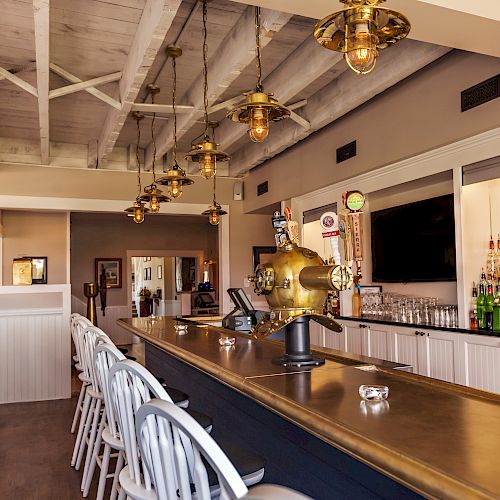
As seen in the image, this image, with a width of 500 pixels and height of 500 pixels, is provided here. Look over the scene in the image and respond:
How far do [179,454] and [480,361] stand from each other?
3.06m

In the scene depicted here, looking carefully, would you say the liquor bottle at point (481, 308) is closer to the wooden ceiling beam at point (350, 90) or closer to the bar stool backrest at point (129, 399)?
the wooden ceiling beam at point (350, 90)

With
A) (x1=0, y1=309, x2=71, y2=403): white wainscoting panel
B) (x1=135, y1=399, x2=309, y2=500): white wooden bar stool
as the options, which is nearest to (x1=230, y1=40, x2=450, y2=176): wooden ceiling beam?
(x1=0, y1=309, x2=71, y2=403): white wainscoting panel

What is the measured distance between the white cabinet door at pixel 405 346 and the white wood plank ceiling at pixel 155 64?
2.01 metres

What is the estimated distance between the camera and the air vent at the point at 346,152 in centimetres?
526

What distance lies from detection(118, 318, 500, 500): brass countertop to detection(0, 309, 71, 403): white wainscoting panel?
14.3ft

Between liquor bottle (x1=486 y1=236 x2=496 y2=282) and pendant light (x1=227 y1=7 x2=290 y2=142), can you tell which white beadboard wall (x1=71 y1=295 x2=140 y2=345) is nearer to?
liquor bottle (x1=486 y1=236 x2=496 y2=282)

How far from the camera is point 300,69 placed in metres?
4.34

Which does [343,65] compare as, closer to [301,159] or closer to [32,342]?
[301,159]

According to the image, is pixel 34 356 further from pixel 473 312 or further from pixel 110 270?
pixel 110 270

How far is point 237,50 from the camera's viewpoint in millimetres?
3934

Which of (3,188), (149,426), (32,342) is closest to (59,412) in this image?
(32,342)

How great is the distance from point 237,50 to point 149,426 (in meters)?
3.31

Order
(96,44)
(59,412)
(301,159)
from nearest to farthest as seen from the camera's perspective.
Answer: (96,44)
(59,412)
(301,159)

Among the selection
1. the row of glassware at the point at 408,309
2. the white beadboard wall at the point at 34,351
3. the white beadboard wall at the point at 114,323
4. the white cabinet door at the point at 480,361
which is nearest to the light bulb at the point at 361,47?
the white cabinet door at the point at 480,361
